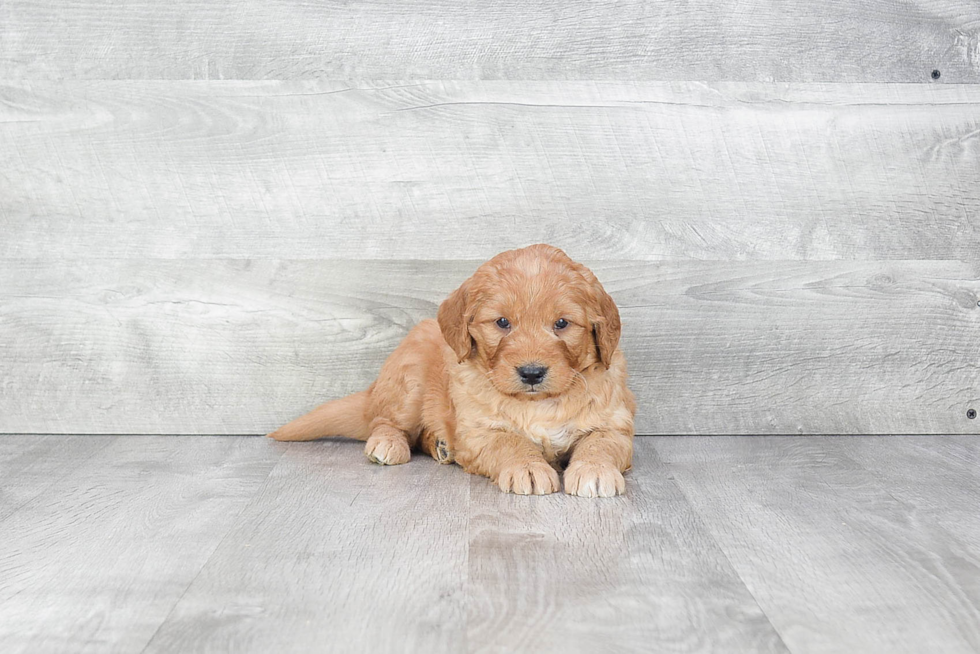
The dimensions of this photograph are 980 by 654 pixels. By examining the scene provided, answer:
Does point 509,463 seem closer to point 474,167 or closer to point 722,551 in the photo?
point 722,551

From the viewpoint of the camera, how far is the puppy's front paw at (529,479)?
1.96m

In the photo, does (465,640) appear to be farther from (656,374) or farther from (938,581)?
(656,374)

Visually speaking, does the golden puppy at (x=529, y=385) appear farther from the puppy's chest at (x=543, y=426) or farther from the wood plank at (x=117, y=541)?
the wood plank at (x=117, y=541)

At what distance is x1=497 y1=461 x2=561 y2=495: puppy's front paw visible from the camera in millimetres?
1956

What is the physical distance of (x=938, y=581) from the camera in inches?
57.4

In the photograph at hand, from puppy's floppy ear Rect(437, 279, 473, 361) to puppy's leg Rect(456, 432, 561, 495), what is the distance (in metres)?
0.21

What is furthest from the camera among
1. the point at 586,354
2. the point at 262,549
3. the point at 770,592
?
the point at 586,354

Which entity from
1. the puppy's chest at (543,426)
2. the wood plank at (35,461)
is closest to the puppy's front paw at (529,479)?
the puppy's chest at (543,426)

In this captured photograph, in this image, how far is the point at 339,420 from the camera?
249cm

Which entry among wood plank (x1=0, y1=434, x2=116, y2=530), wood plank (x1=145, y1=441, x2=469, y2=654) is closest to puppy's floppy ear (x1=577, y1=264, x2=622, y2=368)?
wood plank (x1=145, y1=441, x2=469, y2=654)

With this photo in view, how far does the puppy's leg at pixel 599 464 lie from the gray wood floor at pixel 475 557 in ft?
0.15

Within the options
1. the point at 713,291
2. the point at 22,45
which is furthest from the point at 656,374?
the point at 22,45

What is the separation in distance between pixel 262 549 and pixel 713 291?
1566 millimetres

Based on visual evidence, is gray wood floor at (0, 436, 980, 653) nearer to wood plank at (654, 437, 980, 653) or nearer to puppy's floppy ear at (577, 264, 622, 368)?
wood plank at (654, 437, 980, 653)
